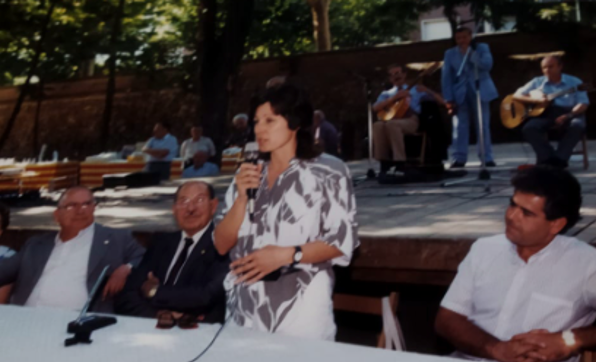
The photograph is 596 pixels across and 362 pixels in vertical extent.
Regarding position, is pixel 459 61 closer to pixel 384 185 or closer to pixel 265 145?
pixel 384 185

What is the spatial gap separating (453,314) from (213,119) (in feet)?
34.5

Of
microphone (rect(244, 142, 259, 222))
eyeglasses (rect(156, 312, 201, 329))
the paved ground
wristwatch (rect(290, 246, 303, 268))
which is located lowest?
eyeglasses (rect(156, 312, 201, 329))

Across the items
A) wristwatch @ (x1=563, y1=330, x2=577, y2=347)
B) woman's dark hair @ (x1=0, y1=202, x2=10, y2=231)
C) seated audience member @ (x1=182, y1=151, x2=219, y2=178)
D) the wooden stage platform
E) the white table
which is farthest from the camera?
seated audience member @ (x1=182, y1=151, x2=219, y2=178)

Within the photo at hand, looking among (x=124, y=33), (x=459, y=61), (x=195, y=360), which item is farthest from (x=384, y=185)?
(x=124, y=33)

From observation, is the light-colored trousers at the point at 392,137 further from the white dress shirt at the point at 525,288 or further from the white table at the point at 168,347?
the white table at the point at 168,347

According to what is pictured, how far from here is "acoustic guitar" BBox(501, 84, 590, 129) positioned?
7.92 meters

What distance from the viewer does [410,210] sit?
19.0ft

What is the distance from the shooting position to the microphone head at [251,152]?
10.3 ft

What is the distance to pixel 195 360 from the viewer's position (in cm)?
246

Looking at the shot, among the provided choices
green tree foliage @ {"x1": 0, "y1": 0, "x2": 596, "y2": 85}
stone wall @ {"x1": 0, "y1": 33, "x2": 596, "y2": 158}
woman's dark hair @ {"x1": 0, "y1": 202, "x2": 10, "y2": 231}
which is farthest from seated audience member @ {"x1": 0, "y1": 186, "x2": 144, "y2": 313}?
green tree foliage @ {"x1": 0, "y1": 0, "x2": 596, "y2": 85}

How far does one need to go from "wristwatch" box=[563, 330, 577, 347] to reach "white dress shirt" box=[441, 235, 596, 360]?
0.11 m

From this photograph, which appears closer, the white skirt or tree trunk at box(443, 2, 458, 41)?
the white skirt

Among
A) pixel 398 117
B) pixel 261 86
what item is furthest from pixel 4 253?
pixel 261 86

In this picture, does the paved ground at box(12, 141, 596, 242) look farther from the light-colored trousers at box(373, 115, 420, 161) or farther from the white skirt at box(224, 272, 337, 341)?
the white skirt at box(224, 272, 337, 341)
